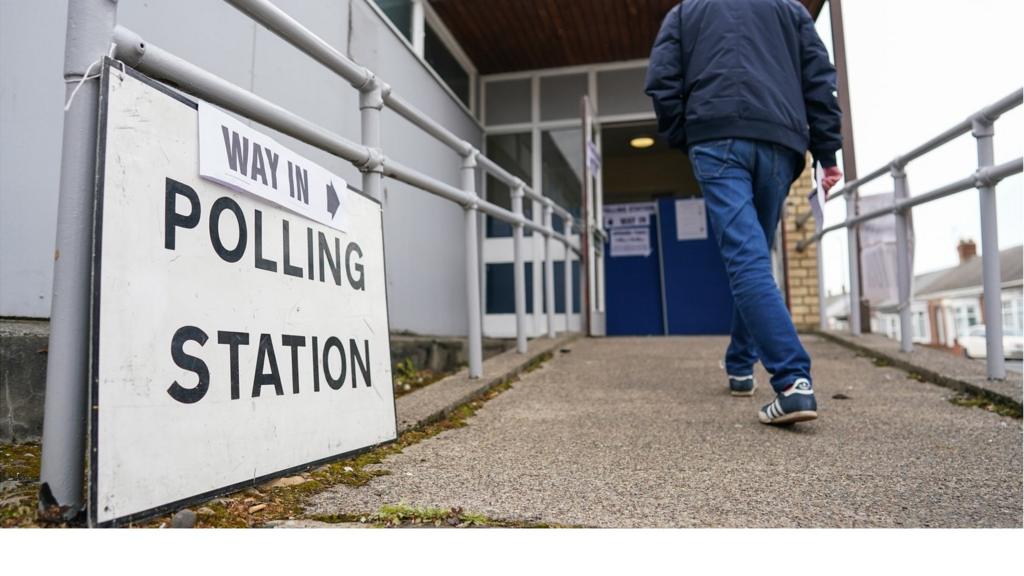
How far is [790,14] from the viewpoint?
2.53 metres

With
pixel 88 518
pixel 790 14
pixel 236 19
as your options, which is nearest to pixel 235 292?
pixel 88 518

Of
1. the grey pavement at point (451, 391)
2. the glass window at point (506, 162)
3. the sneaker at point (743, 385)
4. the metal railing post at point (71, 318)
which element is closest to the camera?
the metal railing post at point (71, 318)

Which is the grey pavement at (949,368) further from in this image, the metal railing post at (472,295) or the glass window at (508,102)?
the glass window at (508,102)

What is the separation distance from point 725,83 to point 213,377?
1.91 metres

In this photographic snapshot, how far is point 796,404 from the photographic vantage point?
6.86ft

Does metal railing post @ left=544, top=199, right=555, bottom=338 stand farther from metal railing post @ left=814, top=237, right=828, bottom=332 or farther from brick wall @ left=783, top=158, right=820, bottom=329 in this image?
brick wall @ left=783, top=158, right=820, bottom=329

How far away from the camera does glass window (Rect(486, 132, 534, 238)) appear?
7543 millimetres

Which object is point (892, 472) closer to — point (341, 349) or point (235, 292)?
point (341, 349)

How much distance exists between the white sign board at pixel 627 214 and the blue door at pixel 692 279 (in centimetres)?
18

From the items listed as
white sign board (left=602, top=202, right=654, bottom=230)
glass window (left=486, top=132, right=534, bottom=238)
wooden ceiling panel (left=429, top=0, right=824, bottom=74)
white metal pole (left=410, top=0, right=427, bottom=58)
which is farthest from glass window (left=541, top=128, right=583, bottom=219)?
white metal pole (left=410, top=0, right=427, bottom=58)

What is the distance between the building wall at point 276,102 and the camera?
200 centimetres

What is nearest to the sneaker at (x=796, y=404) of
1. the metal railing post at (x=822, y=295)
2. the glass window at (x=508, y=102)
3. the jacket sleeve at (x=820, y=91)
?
the jacket sleeve at (x=820, y=91)

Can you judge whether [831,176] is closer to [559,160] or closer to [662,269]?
[559,160]

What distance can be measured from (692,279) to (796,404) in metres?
6.23
